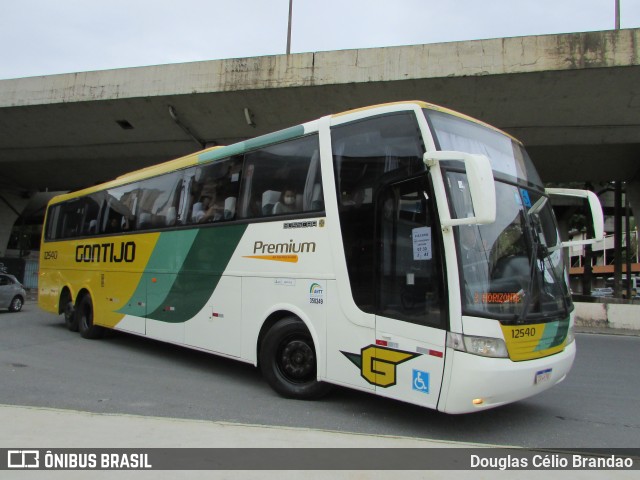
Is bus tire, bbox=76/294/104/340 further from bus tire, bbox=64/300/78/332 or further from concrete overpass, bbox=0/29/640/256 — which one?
concrete overpass, bbox=0/29/640/256

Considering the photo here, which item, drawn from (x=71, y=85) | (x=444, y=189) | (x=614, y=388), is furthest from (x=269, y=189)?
(x=71, y=85)

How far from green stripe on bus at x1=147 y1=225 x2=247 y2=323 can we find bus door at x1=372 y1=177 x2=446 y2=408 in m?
2.45

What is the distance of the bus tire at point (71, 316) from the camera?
11.3 meters

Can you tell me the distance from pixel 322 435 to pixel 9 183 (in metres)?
32.7

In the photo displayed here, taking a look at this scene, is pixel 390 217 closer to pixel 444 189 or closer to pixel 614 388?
pixel 444 189

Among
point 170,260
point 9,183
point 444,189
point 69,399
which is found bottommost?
point 69,399

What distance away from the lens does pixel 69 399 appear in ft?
18.9

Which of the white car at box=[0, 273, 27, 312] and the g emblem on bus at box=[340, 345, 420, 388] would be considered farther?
the white car at box=[0, 273, 27, 312]

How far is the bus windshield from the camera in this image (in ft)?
14.3

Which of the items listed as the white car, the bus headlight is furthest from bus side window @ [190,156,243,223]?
the white car

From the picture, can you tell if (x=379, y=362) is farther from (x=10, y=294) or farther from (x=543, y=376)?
(x=10, y=294)

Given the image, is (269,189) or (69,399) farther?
(269,189)

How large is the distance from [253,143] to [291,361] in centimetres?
300

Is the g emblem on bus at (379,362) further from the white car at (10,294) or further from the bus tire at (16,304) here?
the bus tire at (16,304)
